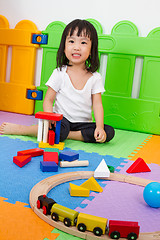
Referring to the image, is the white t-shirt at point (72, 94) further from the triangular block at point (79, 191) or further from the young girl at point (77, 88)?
the triangular block at point (79, 191)

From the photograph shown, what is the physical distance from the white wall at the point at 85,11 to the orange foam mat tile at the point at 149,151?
1.93 ft

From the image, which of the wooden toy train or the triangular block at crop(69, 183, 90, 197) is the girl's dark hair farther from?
the wooden toy train

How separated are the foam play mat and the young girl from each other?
0.07 m

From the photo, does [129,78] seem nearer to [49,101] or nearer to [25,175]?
[49,101]

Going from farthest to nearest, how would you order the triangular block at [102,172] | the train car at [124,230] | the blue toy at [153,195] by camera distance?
the triangular block at [102,172]
the blue toy at [153,195]
the train car at [124,230]

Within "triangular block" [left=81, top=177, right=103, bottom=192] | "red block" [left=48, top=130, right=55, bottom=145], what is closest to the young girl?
"red block" [left=48, top=130, right=55, bottom=145]

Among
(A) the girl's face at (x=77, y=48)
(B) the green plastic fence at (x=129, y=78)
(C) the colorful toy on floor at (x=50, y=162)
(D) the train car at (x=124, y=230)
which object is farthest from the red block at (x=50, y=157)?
(B) the green plastic fence at (x=129, y=78)

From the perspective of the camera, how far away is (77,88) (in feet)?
4.58

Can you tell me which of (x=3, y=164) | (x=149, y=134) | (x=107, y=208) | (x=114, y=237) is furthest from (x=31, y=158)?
(x=149, y=134)

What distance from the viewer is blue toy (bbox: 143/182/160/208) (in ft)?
2.31

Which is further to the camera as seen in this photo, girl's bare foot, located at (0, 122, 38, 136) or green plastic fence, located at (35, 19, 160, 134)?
green plastic fence, located at (35, 19, 160, 134)

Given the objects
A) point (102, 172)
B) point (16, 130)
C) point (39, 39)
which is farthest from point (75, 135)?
point (39, 39)

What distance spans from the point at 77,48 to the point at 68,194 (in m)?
0.76

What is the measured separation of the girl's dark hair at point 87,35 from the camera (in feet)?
4.35
